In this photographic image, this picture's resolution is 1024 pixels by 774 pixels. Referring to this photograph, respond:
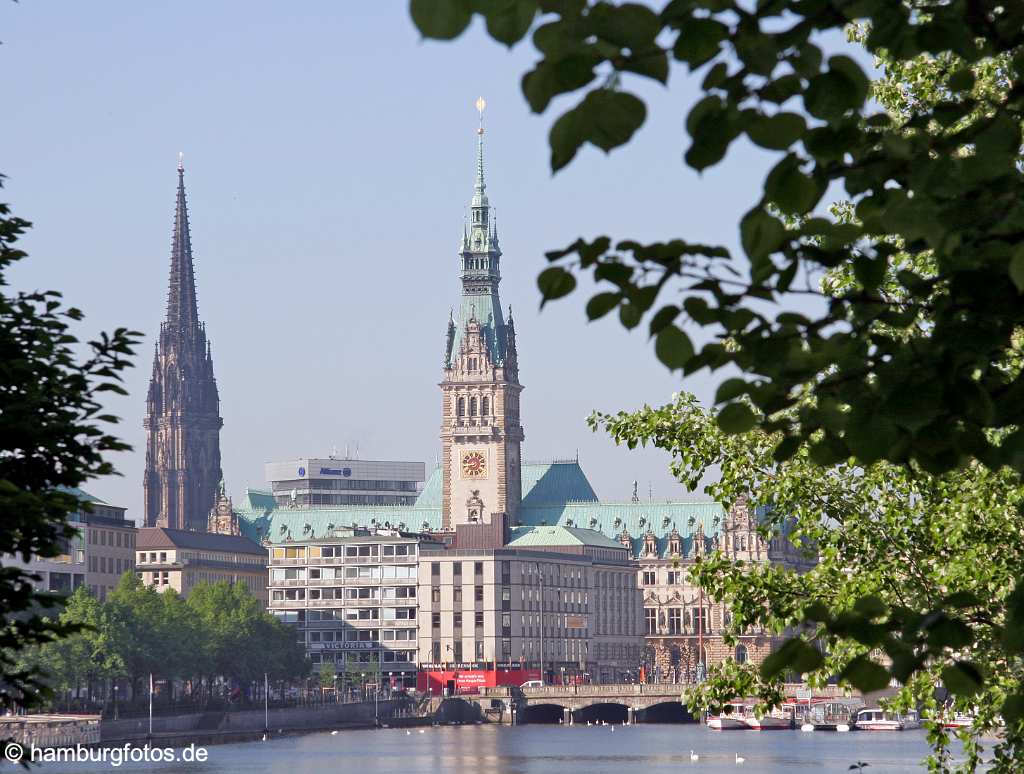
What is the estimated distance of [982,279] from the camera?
652 centimetres


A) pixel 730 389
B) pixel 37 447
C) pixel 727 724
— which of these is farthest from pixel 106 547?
pixel 730 389

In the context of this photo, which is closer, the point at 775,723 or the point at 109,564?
the point at 775,723

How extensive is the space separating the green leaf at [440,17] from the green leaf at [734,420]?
198 centimetres

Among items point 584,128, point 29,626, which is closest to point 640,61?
point 584,128

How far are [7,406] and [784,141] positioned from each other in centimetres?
1722

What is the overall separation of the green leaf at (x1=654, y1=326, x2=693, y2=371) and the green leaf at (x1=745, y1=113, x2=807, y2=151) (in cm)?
87

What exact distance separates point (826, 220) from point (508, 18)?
156 centimetres

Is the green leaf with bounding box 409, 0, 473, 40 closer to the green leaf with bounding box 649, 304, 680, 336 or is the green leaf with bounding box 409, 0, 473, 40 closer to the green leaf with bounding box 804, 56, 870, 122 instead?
the green leaf with bounding box 804, 56, 870, 122

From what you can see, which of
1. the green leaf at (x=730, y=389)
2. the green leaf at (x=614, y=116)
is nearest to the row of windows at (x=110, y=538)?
the green leaf at (x=730, y=389)

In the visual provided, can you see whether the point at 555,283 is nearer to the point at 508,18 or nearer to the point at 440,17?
the point at 508,18

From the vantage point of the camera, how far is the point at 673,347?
6891mm

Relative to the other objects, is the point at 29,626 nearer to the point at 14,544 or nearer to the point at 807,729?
the point at 14,544

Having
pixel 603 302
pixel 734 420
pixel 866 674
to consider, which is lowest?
pixel 866 674

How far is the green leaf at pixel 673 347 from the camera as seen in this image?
6867 millimetres
